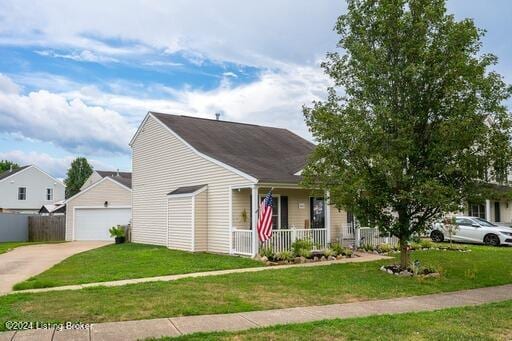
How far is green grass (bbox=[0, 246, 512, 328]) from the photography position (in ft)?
27.0

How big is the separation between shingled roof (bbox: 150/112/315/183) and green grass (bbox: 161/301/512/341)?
29.9ft

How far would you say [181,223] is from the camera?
782 inches

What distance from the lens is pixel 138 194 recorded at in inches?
987

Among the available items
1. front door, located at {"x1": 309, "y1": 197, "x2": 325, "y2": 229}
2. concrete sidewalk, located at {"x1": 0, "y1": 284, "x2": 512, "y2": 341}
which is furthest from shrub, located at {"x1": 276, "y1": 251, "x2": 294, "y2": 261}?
concrete sidewalk, located at {"x1": 0, "y1": 284, "x2": 512, "y2": 341}

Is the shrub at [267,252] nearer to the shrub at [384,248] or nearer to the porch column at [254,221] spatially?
the porch column at [254,221]

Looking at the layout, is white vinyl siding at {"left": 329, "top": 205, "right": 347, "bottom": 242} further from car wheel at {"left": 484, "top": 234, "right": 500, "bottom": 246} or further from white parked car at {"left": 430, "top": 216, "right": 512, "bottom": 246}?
car wheel at {"left": 484, "top": 234, "right": 500, "bottom": 246}

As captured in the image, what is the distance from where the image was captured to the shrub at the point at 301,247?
16.2m

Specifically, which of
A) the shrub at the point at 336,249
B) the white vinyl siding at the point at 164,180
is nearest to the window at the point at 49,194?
the white vinyl siding at the point at 164,180

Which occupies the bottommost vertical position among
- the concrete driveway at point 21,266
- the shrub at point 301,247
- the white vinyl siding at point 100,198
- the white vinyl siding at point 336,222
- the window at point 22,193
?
the concrete driveway at point 21,266

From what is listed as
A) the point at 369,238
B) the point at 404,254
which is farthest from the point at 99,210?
the point at 404,254

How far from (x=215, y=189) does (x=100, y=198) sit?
1367 centimetres

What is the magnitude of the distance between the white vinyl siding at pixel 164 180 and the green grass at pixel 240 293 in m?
5.47

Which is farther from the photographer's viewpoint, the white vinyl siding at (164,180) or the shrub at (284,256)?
the white vinyl siding at (164,180)

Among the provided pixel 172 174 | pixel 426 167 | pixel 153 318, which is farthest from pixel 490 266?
pixel 172 174
